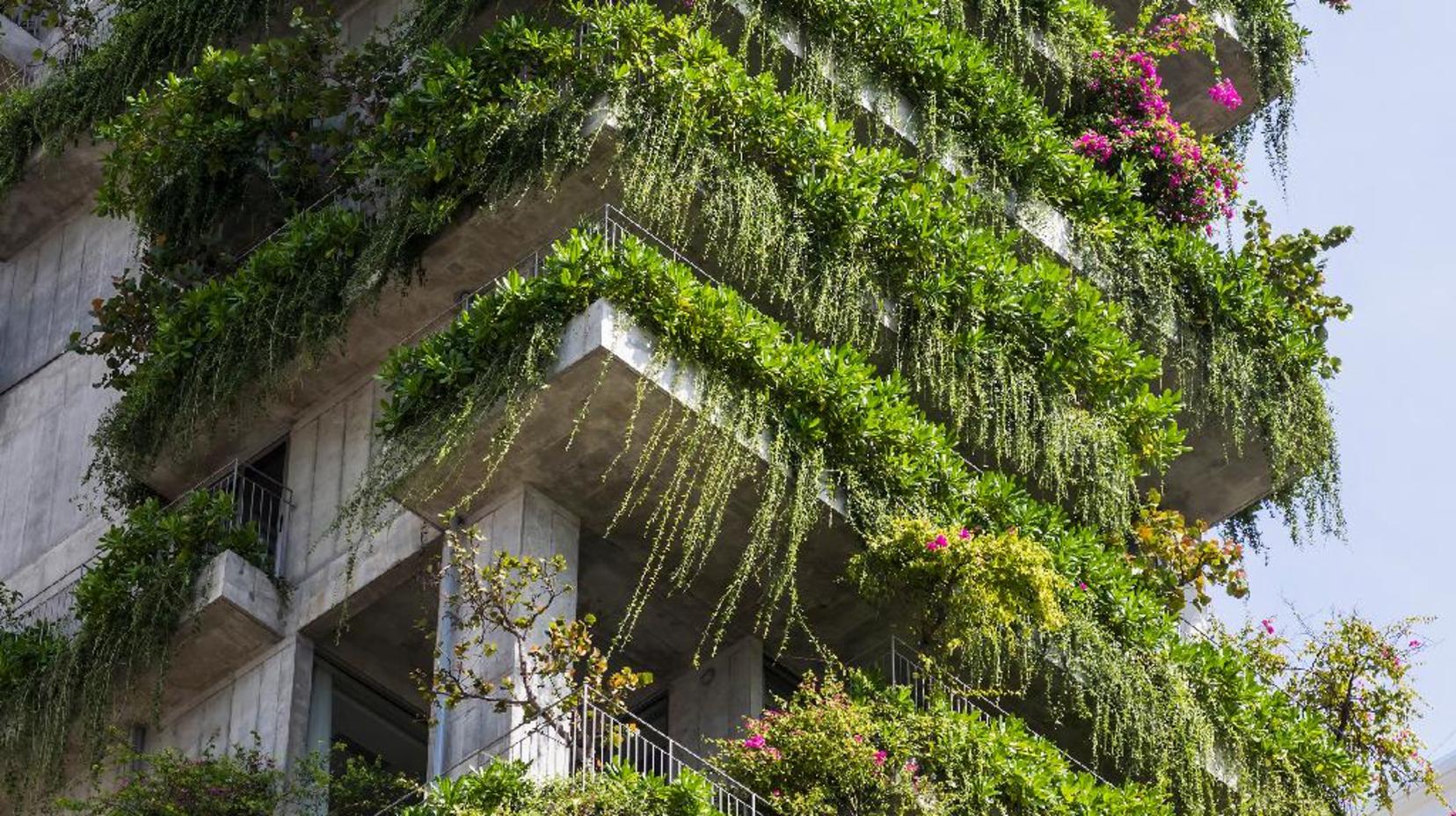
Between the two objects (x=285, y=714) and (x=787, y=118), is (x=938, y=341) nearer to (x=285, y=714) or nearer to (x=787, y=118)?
(x=787, y=118)

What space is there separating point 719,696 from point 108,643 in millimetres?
4257

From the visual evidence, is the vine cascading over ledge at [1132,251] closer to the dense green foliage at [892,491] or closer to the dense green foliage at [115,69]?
the dense green foliage at [892,491]

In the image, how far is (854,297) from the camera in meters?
21.6

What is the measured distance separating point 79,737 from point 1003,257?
7.37m

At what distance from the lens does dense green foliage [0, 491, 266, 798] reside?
71.7 feet

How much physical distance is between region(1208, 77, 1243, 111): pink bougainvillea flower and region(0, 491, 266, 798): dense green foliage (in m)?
9.11

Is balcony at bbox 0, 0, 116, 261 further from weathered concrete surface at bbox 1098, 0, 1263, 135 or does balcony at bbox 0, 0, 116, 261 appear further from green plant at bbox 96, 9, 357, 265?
weathered concrete surface at bbox 1098, 0, 1263, 135

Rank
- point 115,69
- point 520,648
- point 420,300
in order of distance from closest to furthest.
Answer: point 520,648 < point 420,300 < point 115,69

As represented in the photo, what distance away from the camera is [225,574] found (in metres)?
21.8

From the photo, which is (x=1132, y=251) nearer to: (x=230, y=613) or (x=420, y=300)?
(x=420, y=300)

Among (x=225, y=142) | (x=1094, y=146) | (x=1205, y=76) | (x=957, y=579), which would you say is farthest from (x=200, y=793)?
A: (x=1205, y=76)

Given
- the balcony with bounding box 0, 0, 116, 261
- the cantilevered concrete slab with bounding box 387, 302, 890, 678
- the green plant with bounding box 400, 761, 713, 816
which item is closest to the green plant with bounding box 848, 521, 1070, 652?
the cantilevered concrete slab with bounding box 387, 302, 890, 678

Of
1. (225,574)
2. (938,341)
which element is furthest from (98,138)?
(938,341)

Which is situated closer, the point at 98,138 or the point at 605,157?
the point at 605,157
